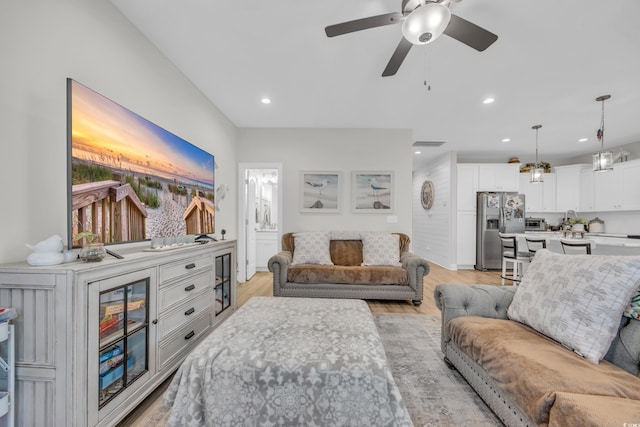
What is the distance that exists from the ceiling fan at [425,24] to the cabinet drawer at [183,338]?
7.67 feet

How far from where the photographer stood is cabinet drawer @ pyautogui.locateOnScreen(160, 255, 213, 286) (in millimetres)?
1712

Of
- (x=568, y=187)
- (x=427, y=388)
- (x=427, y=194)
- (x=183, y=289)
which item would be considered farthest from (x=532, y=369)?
(x=568, y=187)

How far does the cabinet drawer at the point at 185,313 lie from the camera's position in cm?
170

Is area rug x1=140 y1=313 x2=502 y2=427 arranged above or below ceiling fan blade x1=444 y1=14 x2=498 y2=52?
below

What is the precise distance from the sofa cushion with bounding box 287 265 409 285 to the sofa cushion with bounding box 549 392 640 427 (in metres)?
2.31

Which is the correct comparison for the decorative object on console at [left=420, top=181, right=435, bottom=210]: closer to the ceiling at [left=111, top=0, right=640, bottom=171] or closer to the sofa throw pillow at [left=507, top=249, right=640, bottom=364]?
the ceiling at [left=111, top=0, right=640, bottom=171]

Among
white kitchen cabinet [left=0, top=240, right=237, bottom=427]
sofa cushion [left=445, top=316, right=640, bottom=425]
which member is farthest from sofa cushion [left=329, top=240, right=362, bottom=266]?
white kitchen cabinet [left=0, top=240, right=237, bottom=427]

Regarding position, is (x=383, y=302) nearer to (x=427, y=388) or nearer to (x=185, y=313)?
(x=427, y=388)

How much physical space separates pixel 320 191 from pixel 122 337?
319 centimetres

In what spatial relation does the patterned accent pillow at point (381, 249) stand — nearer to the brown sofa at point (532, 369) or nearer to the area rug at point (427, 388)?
the area rug at point (427, 388)

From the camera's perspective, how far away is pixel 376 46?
7.16 feet

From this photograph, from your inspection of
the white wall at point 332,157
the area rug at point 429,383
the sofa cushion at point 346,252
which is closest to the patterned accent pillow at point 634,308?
the area rug at point 429,383

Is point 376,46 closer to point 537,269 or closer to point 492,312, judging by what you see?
point 537,269

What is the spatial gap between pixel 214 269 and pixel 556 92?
13.9 feet
